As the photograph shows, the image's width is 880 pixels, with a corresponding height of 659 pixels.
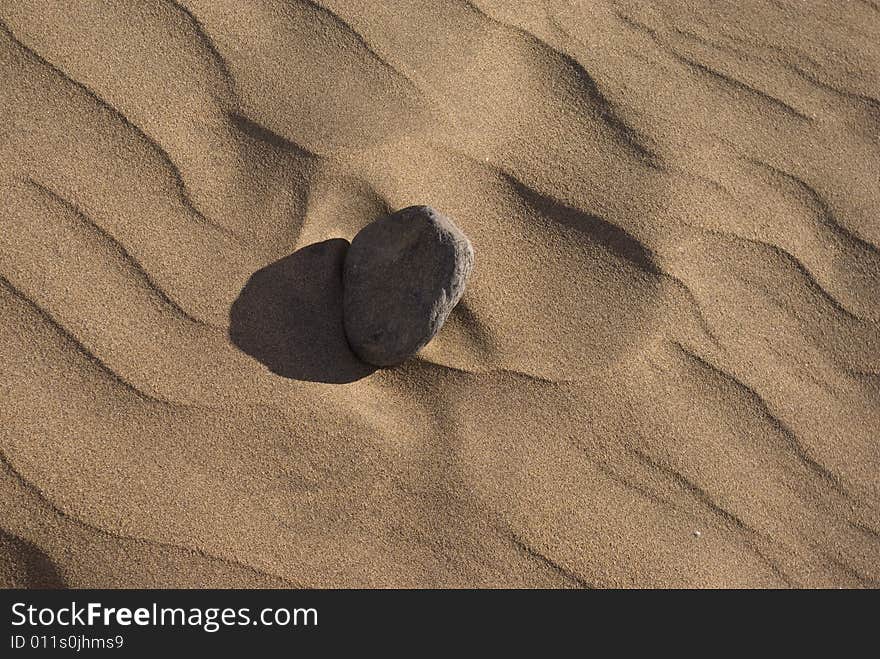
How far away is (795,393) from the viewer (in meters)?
1.92

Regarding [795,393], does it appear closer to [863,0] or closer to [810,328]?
[810,328]

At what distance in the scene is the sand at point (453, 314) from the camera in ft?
5.56

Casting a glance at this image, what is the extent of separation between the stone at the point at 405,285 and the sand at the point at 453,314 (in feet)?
0.19

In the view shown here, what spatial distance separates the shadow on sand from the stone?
0.03m

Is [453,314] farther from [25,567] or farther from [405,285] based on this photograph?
[25,567]

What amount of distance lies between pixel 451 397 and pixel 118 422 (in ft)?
1.85

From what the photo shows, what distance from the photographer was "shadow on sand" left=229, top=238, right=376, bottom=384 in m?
1.77

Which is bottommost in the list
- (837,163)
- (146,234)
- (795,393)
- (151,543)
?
(151,543)

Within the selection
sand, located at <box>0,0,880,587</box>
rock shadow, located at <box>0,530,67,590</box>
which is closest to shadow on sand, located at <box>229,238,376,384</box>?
sand, located at <box>0,0,880,587</box>

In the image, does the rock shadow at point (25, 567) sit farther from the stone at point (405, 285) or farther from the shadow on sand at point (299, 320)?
the stone at point (405, 285)

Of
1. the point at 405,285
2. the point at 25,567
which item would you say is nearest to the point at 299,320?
the point at 405,285

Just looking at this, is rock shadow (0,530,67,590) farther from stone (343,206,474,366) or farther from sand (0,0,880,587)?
stone (343,206,474,366)

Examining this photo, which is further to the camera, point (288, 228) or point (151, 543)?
point (288, 228)

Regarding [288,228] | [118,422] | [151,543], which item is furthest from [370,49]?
[151,543]
